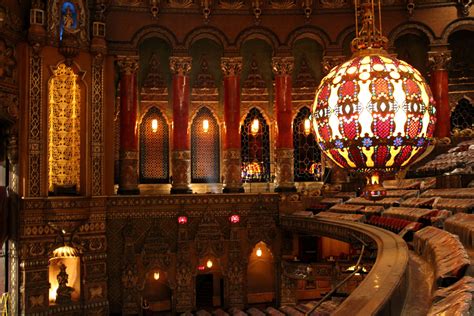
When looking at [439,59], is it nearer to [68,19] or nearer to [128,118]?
[128,118]

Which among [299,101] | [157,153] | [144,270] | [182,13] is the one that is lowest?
[144,270]

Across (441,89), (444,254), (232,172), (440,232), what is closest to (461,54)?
(441,89)

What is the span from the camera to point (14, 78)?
1414 cm

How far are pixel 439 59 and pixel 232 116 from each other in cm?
732

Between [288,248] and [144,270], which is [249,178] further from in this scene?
[144,270]

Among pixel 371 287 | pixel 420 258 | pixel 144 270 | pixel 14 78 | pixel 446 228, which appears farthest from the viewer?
pixel 144 270

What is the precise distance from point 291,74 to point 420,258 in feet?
44.8

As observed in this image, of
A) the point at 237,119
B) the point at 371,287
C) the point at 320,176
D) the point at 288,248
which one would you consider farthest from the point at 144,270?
the point at 371,287

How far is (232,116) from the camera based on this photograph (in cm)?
1775

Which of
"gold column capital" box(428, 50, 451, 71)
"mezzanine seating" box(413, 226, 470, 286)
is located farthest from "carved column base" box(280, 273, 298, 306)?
"mezzanine seating" box(413, 226, 470, 286)

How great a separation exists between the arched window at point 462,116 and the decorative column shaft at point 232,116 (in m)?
8.10

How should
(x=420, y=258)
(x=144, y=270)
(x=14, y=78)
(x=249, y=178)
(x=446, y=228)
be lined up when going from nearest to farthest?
(x=420, y=258) → (x=446, y=228) → (x=14, y=78) → (x=144, y=270) → (x=249, y=178)

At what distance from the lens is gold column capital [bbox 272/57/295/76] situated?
1794 cm

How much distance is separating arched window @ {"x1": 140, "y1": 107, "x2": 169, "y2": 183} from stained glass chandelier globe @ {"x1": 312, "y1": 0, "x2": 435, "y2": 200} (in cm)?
1376
